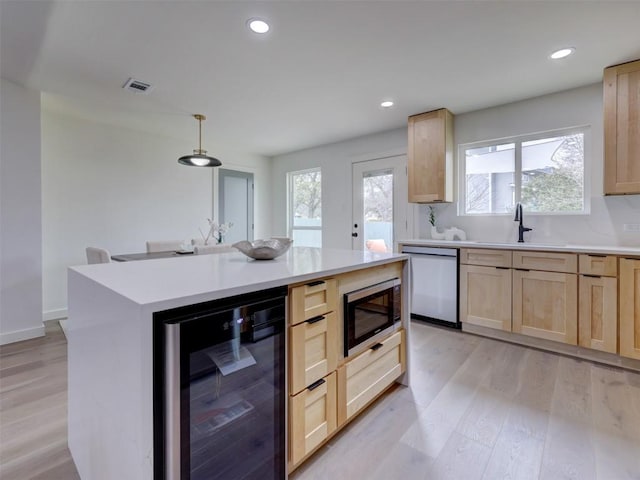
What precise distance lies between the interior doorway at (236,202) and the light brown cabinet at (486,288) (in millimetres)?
3837

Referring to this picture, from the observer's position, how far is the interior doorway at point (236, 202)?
17.5ft

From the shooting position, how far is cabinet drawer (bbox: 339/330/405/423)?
5.38 ft

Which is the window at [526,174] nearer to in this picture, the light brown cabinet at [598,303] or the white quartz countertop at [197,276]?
the light brown cabinet at [598,303]

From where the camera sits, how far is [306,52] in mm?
2383

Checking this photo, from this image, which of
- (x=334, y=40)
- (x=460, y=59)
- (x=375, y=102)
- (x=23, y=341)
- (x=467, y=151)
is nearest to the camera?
(x=334, y=40)

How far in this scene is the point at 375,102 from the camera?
11.1 ft

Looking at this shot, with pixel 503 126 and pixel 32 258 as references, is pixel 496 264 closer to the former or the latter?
pixel 503 126

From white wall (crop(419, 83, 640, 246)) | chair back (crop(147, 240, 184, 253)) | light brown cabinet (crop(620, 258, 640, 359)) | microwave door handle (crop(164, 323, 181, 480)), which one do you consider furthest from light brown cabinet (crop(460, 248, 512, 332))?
chair back (crop(147, 240, 184, 253))

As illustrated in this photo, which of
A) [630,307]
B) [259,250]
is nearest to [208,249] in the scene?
[259,250]

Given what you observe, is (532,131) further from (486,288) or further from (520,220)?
(486,288)

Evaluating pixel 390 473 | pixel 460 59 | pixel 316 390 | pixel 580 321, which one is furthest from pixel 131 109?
pixel 580 321

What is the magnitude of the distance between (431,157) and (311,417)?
3.16m

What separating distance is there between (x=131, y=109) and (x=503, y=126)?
4.30 meters

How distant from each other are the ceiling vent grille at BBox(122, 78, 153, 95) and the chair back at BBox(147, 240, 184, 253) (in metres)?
1.62
